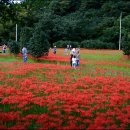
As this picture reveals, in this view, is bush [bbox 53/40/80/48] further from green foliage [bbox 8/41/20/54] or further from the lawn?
the lawn

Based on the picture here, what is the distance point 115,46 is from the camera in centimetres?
8562

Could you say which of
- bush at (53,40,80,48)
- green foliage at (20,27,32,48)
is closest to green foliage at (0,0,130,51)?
bush at (53,40,80,48)

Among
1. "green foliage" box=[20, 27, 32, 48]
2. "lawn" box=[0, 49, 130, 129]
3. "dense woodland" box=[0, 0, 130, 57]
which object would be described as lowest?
"lawn" box=[0, 49, 130, 129]

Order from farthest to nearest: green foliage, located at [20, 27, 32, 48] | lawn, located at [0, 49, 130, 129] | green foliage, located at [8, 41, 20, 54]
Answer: green foliage, located at [20, 27, 32, 48], green foliage, located at [8, 41, 20, 54], lawn, located at [0, 49, 130, 129]

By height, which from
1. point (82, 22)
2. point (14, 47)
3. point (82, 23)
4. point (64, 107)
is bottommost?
point (64, 107)

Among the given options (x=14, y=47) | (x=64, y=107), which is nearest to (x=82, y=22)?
(x=14, y=47)

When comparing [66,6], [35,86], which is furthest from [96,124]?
[66,6]

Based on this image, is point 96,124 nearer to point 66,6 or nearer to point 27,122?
point 27,122

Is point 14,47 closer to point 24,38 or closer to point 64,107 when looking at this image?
point 24,38

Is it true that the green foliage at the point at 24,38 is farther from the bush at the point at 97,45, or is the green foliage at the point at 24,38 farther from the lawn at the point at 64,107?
the bush at the point at 97,45

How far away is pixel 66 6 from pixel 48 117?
321 feet

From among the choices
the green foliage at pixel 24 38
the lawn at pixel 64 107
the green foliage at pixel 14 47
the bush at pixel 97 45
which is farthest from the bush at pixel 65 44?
the lawn at pixel 64 107

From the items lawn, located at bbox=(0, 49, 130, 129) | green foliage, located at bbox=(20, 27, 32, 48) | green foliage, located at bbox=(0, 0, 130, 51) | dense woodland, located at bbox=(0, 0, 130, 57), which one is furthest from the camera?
green foliage, located at bbox=(0, 0, 130, 51)

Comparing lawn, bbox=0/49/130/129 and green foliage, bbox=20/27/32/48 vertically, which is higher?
green foliage, bbox=20/27/32/48
